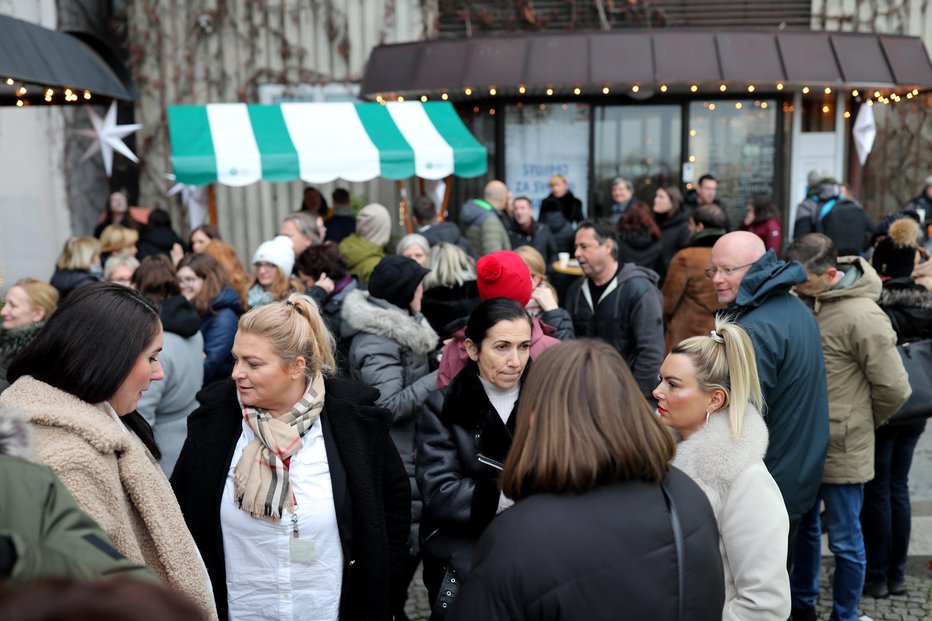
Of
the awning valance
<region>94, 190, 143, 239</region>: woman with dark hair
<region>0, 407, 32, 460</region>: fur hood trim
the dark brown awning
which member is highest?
the dark brown awning

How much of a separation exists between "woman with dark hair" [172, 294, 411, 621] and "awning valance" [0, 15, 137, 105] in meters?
3.47

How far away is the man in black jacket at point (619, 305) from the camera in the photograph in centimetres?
498

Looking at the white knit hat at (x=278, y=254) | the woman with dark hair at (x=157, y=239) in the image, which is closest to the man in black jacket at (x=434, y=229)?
the white knit hat at (x=278, y=254)

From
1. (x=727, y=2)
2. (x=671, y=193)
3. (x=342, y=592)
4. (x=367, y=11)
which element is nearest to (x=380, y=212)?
(x=671, y=193)

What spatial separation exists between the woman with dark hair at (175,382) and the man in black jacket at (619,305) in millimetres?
2220

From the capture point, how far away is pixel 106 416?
2.27 meters

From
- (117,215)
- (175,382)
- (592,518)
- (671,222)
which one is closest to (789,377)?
(592,518)

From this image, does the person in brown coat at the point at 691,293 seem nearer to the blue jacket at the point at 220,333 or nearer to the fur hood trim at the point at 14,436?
the blue jacket at the point at 220,333

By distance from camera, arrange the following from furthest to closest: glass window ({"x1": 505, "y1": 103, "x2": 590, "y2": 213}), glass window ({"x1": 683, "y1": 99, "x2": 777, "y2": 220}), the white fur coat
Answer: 1. glass window ({"x1": 505, "y1": 103, "x2": 590, "y2": 213})
2. glass window ({"x1": 683, "y1": 99, "x2": 777, "y2": 220})
3. the white fur coat

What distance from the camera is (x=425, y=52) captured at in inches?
422

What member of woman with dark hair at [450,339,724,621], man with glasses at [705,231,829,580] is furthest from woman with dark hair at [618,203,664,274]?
woman with dark hair at [450,339,724,621]

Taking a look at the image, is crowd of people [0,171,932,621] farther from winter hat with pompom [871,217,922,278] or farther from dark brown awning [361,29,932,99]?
dark brown awning [361,29,932,99]

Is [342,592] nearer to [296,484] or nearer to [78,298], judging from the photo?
[296,484]

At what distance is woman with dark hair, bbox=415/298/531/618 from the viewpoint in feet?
9.91
